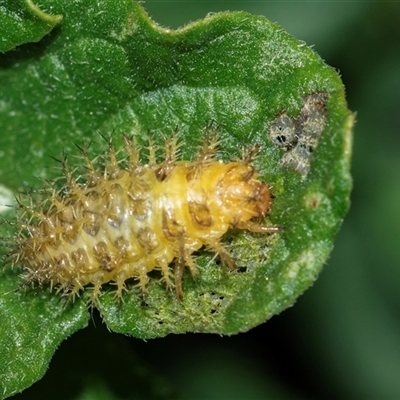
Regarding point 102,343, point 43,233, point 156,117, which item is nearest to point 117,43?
point 156,117

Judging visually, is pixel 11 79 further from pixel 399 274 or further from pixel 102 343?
pixel 399 274

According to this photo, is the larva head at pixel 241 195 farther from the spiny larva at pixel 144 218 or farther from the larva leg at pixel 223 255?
the larva leg at pixel 223 255

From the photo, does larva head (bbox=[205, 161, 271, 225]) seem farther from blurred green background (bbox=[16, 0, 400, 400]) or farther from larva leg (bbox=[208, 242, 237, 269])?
blurred green background (bbox=[16, 0, 400, 400])

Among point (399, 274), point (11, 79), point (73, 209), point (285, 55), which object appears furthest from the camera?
point (399, 274)

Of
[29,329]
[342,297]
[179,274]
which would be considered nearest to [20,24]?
[179,274]

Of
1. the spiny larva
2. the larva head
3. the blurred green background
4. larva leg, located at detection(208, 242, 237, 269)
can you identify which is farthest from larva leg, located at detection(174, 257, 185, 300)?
the blurred green background

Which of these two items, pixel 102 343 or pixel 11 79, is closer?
pixel 11 79
